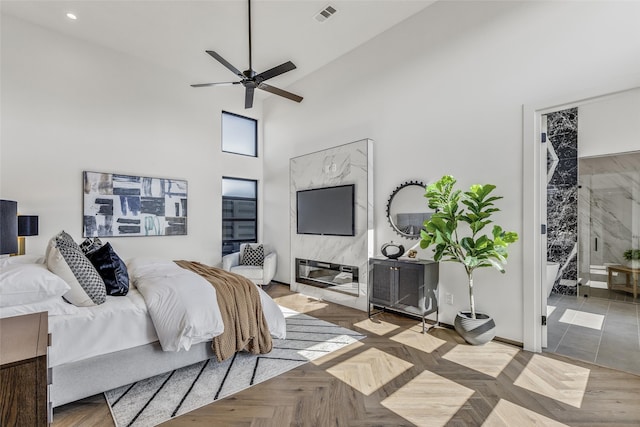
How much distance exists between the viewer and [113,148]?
15.1ft

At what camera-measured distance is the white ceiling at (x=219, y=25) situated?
145 inches

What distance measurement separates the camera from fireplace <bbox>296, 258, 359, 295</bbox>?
14.6ft

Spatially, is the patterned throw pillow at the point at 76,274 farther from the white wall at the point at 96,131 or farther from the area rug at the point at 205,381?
the white wall at the point at 96,131

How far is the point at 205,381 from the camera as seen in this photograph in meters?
2.35

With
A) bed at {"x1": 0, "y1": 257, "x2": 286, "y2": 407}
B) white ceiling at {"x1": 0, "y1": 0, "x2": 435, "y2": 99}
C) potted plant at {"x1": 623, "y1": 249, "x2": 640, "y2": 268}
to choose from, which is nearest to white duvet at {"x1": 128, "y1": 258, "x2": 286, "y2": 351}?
bed at {"x1": 0, "y1": 257, "x2": 286, "y2": 407}

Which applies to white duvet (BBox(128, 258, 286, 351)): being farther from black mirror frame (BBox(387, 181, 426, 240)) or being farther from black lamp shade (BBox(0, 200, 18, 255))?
black mirror frame (BBox(387, 181, 426, 240))

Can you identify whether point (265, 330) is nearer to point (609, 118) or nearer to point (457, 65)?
point (457, 65)

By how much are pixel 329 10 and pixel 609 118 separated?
3634 millimetres

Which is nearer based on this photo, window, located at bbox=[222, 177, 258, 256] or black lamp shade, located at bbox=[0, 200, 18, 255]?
black lamp shade, located at bbox=[0, 200, 18, 255]

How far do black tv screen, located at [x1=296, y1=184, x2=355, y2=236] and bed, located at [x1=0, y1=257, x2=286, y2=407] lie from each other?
7.47 ft

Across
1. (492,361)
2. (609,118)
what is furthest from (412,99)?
(492,361)

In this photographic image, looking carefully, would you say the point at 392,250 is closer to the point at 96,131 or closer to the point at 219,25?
the point at 219,25

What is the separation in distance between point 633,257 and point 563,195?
1.12 metres

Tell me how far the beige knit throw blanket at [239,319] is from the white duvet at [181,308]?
0.12m
